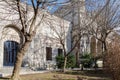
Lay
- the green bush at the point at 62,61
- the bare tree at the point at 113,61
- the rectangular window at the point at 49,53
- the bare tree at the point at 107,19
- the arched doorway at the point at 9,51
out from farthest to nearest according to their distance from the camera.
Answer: the rectangular window at the point at 49,53, the green bush at the point at 62,61, the arched doorway at the point at 9,51, the bare tree at the point at 107,19, the bare tree at the point at 113,61

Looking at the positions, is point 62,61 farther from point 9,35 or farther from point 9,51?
point 9,35

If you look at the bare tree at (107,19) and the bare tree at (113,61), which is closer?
the bare tree at (113,61)

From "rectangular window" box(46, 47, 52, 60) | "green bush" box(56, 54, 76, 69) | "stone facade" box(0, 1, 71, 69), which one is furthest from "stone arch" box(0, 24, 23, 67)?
"rectangular window" box(46, 47, 52, 60)

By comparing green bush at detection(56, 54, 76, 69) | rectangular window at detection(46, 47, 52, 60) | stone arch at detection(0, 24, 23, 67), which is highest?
stone arch at detection(0, 24, 23, 67)

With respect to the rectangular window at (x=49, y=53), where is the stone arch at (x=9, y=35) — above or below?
above

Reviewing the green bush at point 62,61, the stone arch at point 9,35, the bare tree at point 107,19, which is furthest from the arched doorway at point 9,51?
the bare tree at point 107,19

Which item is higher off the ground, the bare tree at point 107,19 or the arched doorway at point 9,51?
the bare tree at point 107,19

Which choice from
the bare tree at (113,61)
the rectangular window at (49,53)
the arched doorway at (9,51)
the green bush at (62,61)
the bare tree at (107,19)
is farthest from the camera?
the rectangular window at (49,53)

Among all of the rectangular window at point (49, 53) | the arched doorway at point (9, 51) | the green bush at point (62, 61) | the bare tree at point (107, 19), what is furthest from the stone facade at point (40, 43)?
the bare tree at point (107, 19)

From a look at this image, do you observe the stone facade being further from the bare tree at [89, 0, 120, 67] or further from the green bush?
the bare tree at [89, 0, 120, 67]

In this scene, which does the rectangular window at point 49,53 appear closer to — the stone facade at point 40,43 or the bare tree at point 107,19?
the stone facade at point 40,43

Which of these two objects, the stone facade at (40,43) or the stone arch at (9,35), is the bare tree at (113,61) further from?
the stone arch at (9,35)

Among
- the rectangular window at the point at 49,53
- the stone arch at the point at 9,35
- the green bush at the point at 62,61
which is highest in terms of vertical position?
the stone arch at the point at 9,35

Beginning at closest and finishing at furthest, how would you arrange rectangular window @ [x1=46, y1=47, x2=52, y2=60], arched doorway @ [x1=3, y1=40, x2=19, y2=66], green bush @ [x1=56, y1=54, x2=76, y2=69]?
arched doorway @ [x1=3, y1=40, x2=19, y2=66] < green bush @ [x1=56, y1=54, x2=76, y2=69] < rectangular window @ [x1=46, y1=47, x2=52, y2=60]
